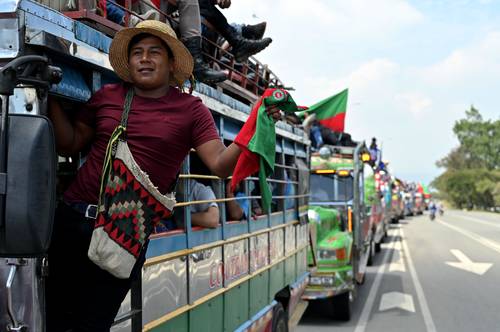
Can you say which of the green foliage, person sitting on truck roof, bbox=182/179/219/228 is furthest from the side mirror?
the green foliage

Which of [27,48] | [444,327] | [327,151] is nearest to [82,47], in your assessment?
[27,48]

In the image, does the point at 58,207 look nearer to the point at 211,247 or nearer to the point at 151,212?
the point at 151,212

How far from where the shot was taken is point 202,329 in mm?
3723

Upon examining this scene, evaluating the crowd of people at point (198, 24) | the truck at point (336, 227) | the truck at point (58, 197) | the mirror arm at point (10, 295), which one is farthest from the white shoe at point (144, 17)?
the truck at point (336, 227)

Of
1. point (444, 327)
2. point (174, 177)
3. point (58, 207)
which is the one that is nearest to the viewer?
point (58, 207)

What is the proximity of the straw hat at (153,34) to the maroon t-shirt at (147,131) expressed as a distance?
91 mm

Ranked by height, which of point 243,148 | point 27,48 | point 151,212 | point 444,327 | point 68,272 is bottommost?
point 444,327

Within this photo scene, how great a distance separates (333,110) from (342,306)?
4.50 meters

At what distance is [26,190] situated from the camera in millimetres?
1770

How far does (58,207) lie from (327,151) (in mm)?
8447

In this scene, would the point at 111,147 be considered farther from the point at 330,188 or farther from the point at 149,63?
the point at 330,188

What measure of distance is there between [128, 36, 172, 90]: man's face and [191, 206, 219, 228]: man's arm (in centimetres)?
138

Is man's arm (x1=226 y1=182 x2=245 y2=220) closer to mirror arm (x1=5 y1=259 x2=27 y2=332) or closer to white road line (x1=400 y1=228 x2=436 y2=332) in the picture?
mirror arm (x1=5 y1=259 x2=27 y2=332)

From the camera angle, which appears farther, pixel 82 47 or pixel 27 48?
pixel 82 47
